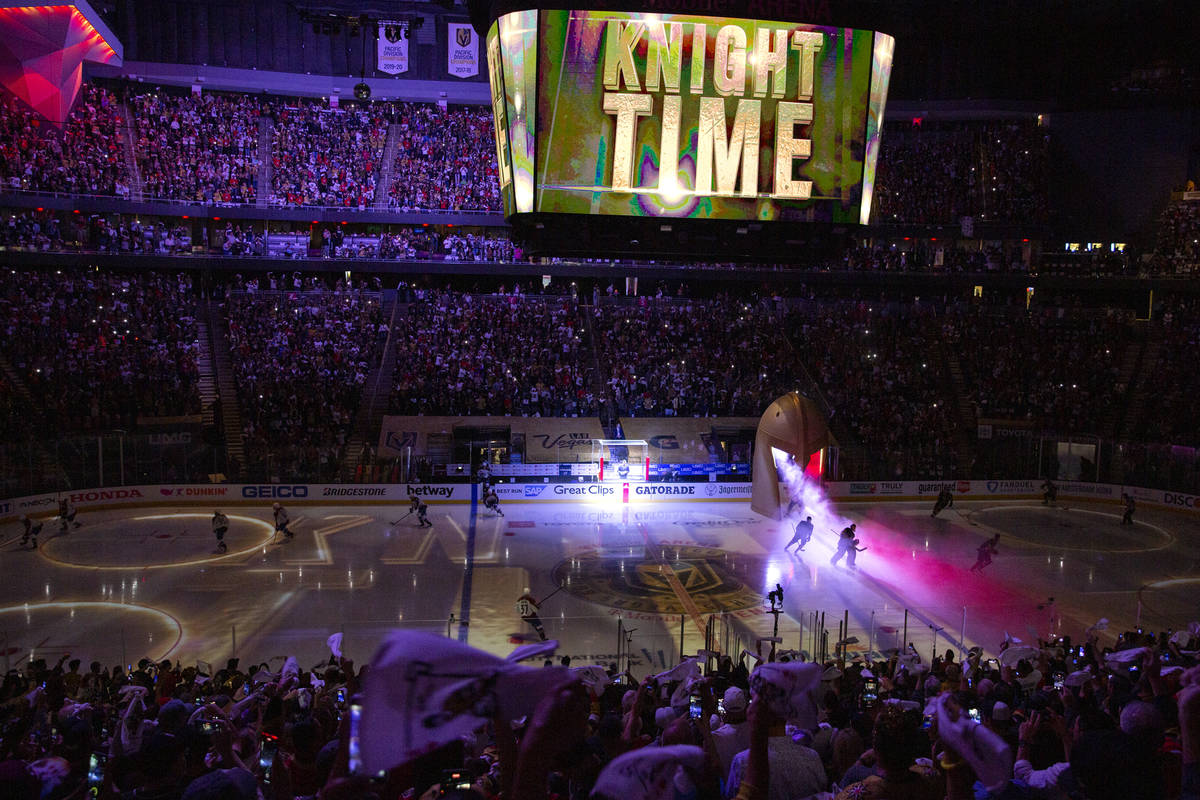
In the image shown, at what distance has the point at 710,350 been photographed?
3828 centimetres

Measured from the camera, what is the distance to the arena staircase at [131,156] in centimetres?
3856

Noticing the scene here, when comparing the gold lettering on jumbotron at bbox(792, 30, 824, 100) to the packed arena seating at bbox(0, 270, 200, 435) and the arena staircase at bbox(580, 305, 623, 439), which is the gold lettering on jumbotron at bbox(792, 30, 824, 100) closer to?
the arena staircase at bbox(580, 305, 623, 439)

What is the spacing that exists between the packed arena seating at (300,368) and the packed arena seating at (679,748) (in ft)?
69.5

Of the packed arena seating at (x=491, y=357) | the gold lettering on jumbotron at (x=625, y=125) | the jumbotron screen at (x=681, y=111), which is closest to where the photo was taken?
the jumbotron screen at (x=681, y=111)

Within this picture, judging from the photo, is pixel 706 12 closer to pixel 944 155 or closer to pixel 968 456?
pixel 968 456

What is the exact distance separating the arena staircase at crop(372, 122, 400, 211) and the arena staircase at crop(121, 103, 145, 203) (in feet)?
32.2

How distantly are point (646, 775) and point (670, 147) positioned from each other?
37.8ft

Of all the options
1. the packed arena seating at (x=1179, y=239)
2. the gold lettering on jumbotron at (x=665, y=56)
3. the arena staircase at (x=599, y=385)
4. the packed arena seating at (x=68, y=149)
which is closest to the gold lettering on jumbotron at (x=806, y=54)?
the gold lettering on jumbotron at (x=665, y=56)

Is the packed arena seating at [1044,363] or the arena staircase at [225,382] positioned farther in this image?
the packed arena seating at [1044,363]

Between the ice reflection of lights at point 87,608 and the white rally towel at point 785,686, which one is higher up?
the white rally towel at point 785,686

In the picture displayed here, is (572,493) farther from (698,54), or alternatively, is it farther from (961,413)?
(698,54)

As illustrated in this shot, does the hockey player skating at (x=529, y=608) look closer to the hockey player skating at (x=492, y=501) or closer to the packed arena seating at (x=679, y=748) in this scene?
the packed arena seating at (x=679, y=748)

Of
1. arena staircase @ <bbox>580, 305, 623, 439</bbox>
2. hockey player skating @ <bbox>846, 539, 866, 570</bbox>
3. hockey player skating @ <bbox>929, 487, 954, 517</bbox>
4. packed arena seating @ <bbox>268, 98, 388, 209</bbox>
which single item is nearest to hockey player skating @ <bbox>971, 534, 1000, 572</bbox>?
hockey player skating @ <bbox>846, 539, 866, 570</bbox>

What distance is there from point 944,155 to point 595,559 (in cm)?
3194
